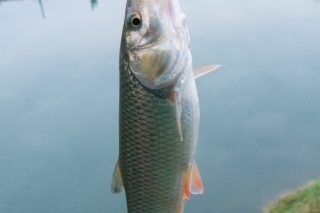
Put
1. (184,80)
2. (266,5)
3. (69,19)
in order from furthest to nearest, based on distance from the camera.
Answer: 1. (69,19)
2. (266,5)
3. (184,80)

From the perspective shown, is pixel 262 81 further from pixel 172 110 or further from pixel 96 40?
pixel 172 110

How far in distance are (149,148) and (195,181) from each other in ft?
0.48

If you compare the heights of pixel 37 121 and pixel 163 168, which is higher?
pixel 163 168

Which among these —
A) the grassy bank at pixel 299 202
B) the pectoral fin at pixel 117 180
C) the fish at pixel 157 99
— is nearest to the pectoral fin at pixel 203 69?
the fish at pixel 157 99

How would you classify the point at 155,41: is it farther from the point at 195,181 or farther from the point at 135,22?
the point at 195,181

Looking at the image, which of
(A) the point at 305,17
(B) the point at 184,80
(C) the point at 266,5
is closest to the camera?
(B) the point at 184,80

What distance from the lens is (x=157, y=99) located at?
2.58 feet

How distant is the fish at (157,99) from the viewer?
2.48 feet

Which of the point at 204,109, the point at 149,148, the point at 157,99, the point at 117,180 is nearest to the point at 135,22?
the point at 157,99

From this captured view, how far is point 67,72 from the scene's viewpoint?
792 centimetres

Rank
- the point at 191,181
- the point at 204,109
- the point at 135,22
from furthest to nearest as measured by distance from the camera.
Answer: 1. the point at 204,109
2. the point at 191,181
3. the point at 135,22

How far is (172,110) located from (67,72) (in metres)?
7.41

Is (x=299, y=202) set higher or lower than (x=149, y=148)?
lower

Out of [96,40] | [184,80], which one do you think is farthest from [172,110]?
[96,40]
